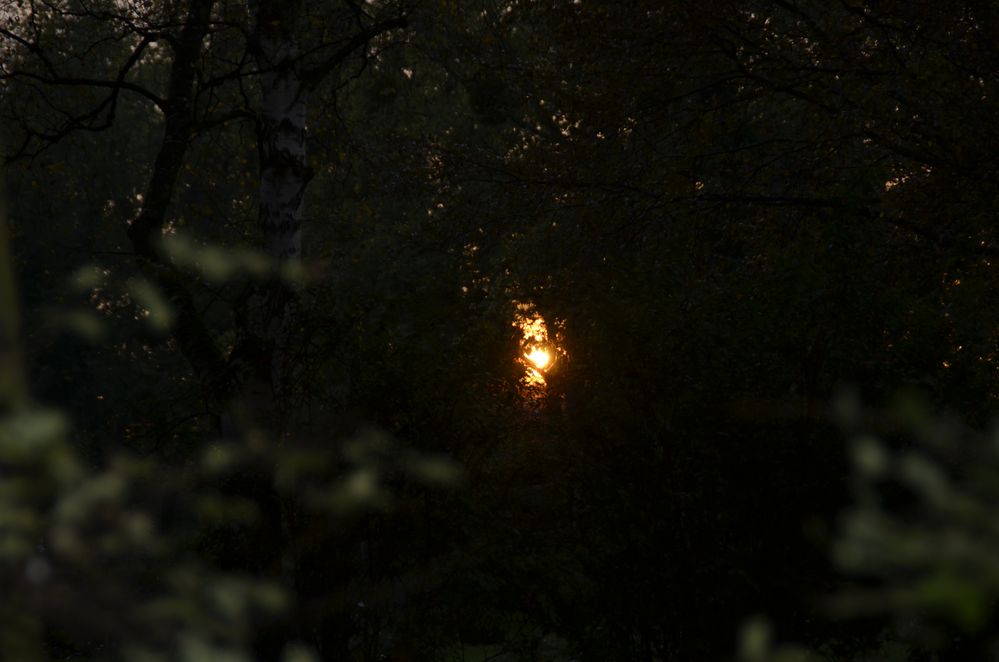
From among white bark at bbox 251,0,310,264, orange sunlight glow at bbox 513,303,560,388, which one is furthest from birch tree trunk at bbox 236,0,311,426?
orange sunlight glow at bbox 513,303,560,388

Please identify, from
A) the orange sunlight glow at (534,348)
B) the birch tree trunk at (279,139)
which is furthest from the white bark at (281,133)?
the orange sunlight glow at (534,348)

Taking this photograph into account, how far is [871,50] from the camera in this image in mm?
8656

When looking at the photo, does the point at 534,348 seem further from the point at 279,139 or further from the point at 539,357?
the point at 279,139

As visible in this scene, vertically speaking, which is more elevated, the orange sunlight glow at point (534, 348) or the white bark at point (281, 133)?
the white bark at point (281, 133)

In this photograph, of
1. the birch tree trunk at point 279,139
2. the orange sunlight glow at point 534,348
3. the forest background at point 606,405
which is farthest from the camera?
the birch tree trunk at point 279,139

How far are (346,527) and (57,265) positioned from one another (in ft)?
116

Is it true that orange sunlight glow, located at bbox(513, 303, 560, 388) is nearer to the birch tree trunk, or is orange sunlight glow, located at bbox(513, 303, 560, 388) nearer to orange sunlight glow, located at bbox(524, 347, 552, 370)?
orange sunlight glow, located at bbox(524, 347, 552, 370)

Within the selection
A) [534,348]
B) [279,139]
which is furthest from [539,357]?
[279,139]

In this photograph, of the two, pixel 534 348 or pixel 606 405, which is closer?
pixel 606 405

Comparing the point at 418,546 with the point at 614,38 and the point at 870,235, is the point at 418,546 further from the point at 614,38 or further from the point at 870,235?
the point at 614,38

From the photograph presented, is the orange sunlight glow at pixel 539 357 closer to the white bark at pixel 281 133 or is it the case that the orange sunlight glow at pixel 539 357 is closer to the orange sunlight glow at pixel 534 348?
the orange sunlight glow at pixel 534 348

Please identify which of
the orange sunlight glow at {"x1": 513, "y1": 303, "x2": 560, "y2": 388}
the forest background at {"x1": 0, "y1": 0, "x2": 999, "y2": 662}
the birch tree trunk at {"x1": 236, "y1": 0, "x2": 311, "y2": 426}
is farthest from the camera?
the birch tree trunk at {"x1": 236, "y1": 0, "x2": 311, "y2": 426}

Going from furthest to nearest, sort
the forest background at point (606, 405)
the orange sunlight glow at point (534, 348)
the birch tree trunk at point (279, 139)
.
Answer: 1. the birch tree trunk at point (279, 139)
2. the orange sunlight glow at point (534, 348)
3. the forest background at point (606, 405)

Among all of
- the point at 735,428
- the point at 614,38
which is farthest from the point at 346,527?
the point at 614,38
